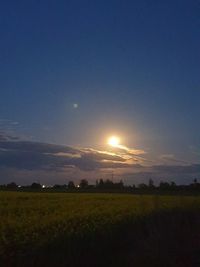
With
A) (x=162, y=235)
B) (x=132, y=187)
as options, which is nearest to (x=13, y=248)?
(x=162, y=235)

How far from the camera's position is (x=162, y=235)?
20.8 meters

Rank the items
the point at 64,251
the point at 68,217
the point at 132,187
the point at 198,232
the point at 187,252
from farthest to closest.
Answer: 1. the point at 132,187
2. the point at 68,217
3. the point at 198,232
4. the point at 187,252
5. the point at 64,251

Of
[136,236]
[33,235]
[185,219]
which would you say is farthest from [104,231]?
[185,219]

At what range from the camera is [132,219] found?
27500 millimetres

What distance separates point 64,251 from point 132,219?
9.69 m

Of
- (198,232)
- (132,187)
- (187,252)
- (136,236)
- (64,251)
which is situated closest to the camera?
(64,251)

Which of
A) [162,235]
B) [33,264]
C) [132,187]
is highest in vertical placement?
[132,187]

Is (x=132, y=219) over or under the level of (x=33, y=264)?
over

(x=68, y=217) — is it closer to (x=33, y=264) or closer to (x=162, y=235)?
(x=162, y=235)

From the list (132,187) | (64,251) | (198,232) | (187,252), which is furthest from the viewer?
(132,187)

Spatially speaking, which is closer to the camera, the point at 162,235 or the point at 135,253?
the point at 135,253

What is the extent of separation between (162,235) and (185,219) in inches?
261

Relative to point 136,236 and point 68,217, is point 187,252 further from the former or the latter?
point 68,217

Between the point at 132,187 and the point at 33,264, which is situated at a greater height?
the point at 132,187
